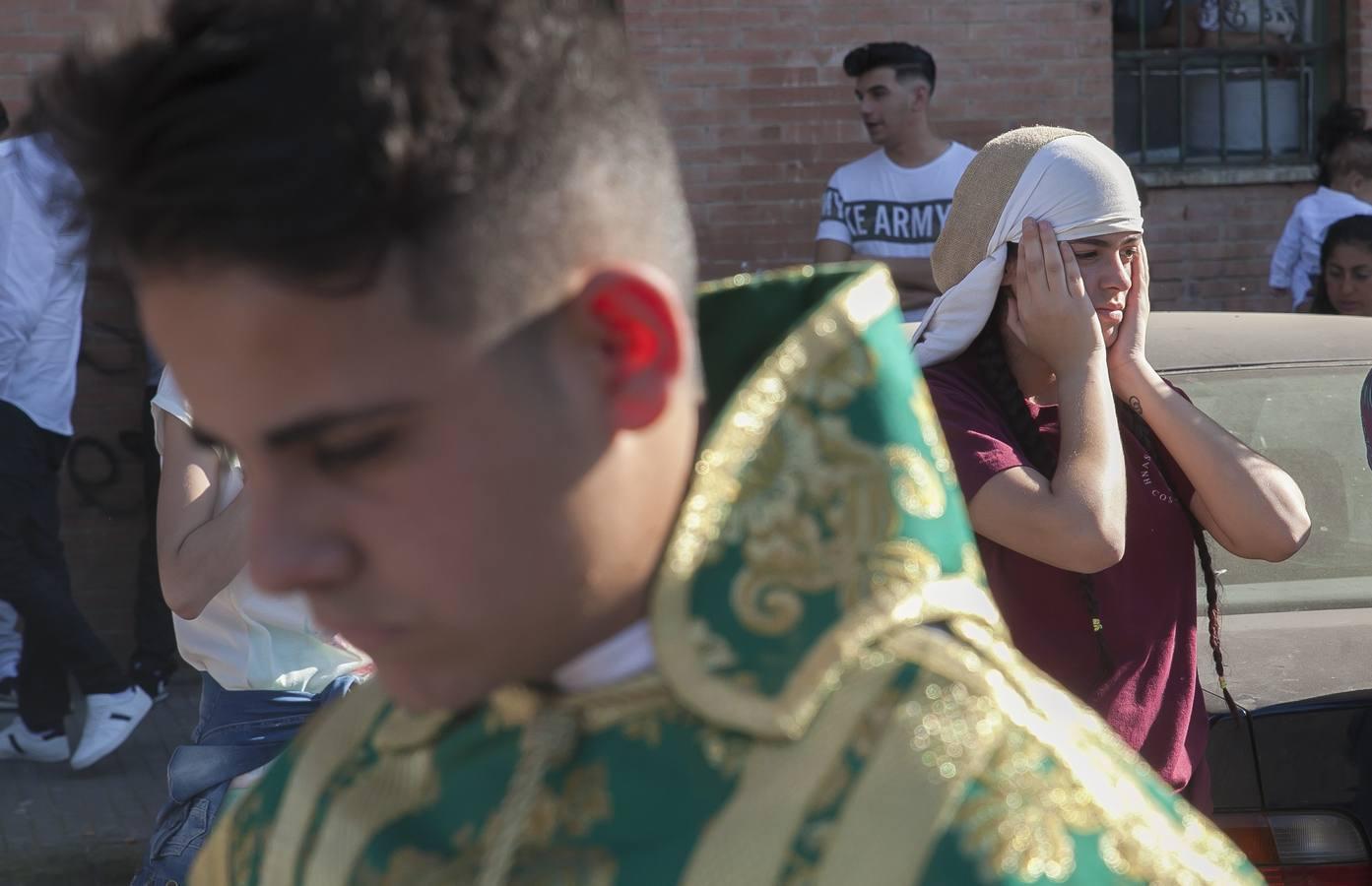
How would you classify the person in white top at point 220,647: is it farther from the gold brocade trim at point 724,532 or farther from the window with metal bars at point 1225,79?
the window with metal bars at point 1225,79

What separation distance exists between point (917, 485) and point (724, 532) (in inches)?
5.2

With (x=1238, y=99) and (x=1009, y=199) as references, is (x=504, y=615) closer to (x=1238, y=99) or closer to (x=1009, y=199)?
(x=1009, y=199)

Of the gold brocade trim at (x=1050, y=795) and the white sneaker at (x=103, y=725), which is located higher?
the gold brocade trim at (x=1050, y=795)

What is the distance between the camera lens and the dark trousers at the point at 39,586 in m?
6.28

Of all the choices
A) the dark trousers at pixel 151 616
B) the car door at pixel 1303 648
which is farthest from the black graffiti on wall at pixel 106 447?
the car door at pixel 1303 648

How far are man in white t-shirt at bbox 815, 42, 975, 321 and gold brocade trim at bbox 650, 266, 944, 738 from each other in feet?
20.1

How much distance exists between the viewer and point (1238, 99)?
9.46 meters

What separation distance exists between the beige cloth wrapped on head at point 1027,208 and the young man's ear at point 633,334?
175cm

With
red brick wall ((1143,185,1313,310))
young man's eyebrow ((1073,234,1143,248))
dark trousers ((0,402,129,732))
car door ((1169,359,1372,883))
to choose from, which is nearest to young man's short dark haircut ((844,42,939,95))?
red brick wall ((1143,185,1313,310))

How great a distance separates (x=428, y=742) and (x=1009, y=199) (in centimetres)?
184

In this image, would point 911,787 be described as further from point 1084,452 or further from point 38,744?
point 38,744

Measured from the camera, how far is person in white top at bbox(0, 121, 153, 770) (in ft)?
20.6

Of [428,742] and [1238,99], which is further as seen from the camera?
[1238,99]

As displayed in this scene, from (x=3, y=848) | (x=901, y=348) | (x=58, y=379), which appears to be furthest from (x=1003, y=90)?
(x=901, y=348)
